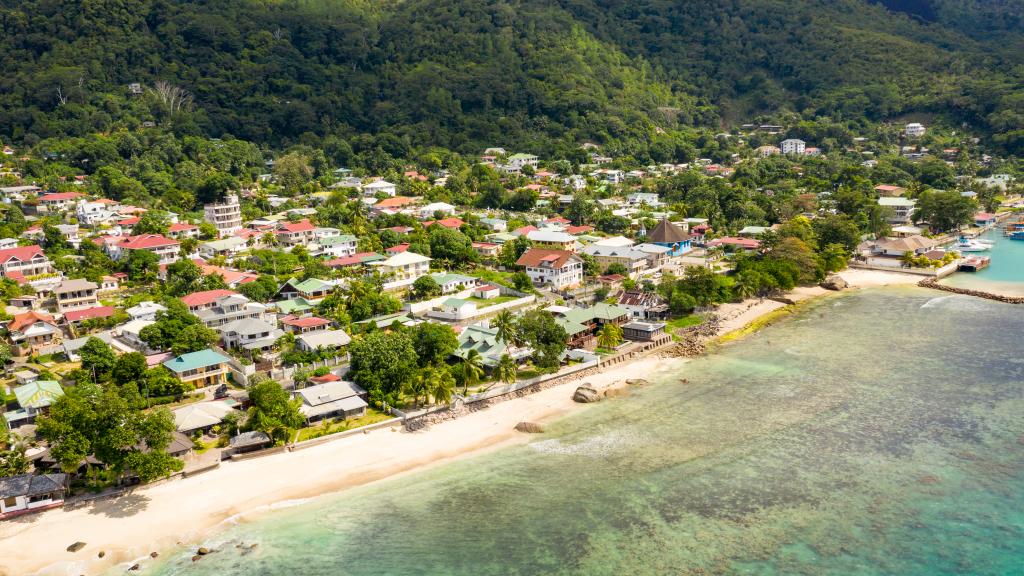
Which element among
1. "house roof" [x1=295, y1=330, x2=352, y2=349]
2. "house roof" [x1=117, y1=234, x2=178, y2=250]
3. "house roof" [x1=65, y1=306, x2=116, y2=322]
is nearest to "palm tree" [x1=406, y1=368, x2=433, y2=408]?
"house roof" [x1=295, y1=330, x2=352, y2=349]

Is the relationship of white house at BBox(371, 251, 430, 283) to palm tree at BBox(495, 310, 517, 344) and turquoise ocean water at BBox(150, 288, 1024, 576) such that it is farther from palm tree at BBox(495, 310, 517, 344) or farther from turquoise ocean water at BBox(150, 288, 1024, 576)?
turquoise ocean water at BBox(150, 288, 1024, 576)

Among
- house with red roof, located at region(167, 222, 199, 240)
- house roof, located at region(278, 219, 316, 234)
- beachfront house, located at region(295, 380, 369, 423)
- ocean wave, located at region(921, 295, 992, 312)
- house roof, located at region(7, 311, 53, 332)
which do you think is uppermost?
house with red roof, located at region(167, 222, 199, 240)

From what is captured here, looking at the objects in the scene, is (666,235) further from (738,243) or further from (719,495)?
(719,495)

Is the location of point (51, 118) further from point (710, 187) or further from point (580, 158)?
point (710, 187)

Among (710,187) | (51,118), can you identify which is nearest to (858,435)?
(710,187)

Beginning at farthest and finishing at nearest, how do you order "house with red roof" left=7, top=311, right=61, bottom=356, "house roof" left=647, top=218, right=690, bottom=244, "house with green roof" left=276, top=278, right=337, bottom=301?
"house roof" left=647, top=218, right=690, bottom=244
"house with green roof" left=276, top=278, right=337, bottom=301
"house with red roof" left=7, top=311, right=61, bottom=356
